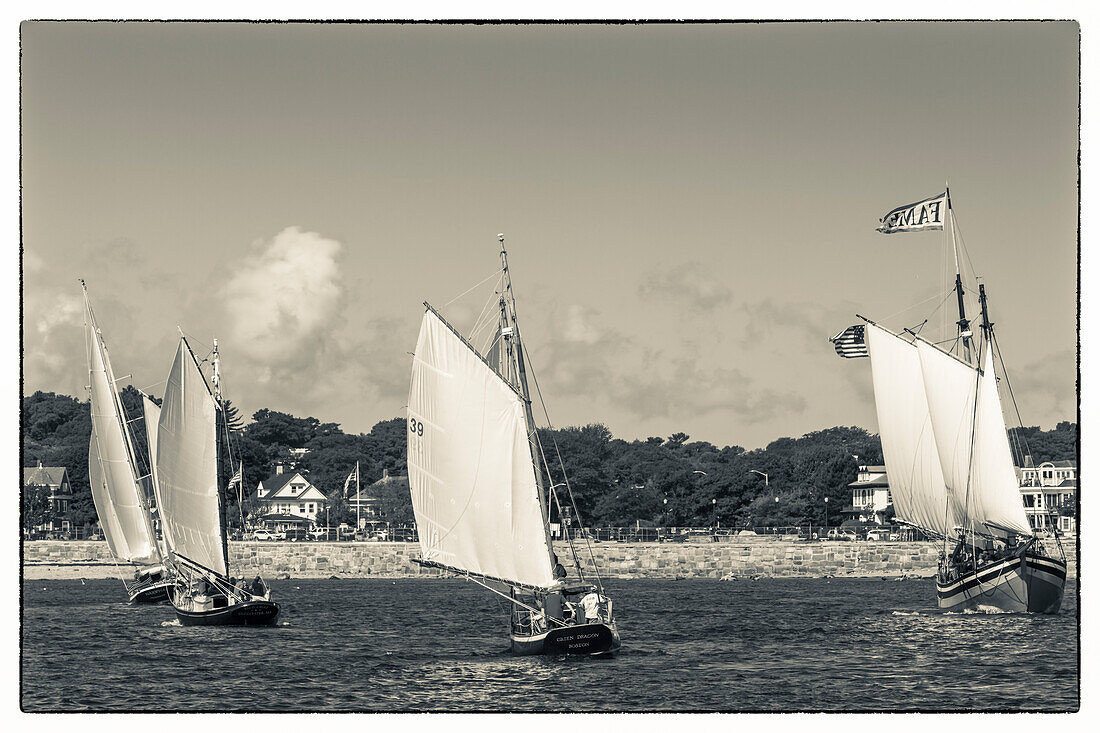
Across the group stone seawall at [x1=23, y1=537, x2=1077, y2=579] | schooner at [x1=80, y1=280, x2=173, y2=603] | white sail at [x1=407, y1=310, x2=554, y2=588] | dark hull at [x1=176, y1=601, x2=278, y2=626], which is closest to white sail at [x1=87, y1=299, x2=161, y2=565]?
schooner at [x1=80, y1=280, x2=173, y2=603]

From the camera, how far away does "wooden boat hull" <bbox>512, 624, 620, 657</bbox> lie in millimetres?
27781

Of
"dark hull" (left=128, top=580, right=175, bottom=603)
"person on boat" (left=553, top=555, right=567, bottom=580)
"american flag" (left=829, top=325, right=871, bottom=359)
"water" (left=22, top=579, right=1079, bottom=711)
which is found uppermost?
"american flag" (left=829, top=325, right=871, bottom=359)

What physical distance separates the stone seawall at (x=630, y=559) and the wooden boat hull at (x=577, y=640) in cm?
3686

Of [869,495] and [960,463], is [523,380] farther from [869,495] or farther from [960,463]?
[869,495]

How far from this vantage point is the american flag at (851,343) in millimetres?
37344

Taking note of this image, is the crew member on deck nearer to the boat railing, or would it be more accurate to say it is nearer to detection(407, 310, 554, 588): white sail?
detection(407, 310, 554, 588): white sail

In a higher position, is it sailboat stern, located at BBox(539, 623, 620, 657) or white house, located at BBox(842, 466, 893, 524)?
white house, located at BBox(842, 466, 893, 524)

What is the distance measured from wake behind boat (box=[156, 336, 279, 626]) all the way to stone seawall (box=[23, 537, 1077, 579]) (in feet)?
81.0

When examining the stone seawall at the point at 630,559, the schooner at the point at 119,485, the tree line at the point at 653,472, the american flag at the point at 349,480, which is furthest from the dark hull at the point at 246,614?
the american flag at the point at 349,480

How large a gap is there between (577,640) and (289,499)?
64.9 meters

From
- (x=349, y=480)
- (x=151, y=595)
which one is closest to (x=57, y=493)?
(x=151, y=595)

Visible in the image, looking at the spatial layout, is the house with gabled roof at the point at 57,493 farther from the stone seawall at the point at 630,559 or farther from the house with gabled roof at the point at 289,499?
the house with gabled roof at the point at 289,499

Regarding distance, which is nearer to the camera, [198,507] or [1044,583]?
[1044,583]

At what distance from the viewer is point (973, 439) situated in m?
37.5
